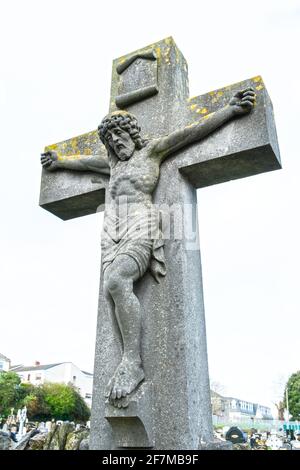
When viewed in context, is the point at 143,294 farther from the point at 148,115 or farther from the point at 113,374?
the point at 148,115

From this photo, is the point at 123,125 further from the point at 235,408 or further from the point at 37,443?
the point at 235,408

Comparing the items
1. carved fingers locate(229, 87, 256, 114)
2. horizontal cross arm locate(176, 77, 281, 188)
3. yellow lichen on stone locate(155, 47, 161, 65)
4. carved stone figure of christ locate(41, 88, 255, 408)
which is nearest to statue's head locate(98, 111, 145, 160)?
carved stone figure of christ locate(41, 88, 255, 408)

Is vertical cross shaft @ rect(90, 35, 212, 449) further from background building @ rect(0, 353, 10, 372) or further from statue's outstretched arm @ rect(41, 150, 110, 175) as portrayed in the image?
background building @ rect(0, 353, 10, 372)

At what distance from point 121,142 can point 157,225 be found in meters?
1.07

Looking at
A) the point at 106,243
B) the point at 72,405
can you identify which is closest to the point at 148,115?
the point at 106,243

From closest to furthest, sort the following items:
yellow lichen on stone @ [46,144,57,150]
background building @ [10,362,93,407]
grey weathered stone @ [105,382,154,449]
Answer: grey weathered stone @ [105,382,154,449], yellow lichen on stone @ [46,144,57,150], background building @ [10,362,93,407]

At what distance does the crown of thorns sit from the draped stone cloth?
923mm

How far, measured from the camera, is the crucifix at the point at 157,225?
3.53 meters

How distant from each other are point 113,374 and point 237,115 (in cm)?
284

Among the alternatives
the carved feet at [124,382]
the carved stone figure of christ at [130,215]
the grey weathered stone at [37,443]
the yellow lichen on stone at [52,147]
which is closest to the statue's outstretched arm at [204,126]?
the carved stone figure of christ at [130,215]

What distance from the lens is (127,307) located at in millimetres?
3779

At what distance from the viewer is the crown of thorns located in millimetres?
4527

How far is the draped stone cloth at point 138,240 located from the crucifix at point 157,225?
11 mm

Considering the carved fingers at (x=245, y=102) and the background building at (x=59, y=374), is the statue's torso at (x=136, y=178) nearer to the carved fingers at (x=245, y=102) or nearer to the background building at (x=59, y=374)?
the carved fingers at (x=245, y=102)
